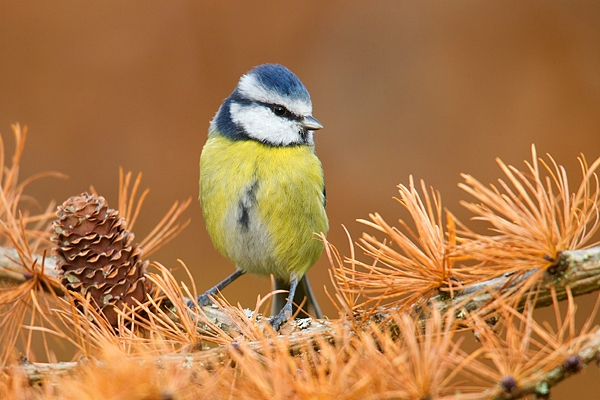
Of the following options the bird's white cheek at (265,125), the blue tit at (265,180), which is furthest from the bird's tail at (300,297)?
the bird's white cheek at (265,125)

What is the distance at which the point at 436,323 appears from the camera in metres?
0.87

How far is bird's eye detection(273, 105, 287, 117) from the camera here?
7.30 feet

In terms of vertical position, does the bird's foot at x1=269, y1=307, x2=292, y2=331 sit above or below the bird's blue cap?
below

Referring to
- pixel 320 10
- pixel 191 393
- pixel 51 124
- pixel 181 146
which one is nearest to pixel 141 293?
pixel 191 393

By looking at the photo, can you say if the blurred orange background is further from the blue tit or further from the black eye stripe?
the black eye stripe

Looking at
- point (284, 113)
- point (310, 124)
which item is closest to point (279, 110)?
point (284, 113)

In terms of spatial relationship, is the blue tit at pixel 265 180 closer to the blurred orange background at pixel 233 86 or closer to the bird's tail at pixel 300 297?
the bird's tail at pixel 300 297

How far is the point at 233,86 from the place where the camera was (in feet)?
9.55

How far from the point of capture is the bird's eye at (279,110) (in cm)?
223

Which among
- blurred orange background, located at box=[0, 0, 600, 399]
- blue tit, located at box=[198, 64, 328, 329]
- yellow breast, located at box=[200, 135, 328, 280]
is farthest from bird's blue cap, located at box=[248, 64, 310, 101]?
blurred orange background, located at box=[0, 0, 600, 399]

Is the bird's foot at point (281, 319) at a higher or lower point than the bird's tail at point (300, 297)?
higher

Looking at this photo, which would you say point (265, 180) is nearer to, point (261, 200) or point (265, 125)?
Answer: point (261, 200)

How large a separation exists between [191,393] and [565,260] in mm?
610

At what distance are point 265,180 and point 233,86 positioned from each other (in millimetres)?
997
